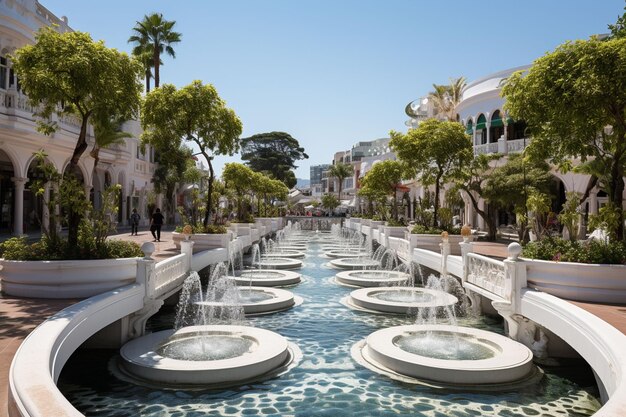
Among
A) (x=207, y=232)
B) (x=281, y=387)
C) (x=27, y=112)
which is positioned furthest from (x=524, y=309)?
(x=27, y=112)

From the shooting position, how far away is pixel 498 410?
23.2 feet

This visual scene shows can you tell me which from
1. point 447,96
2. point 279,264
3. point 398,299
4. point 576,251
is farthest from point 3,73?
point 447,96

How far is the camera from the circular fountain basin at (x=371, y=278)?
17.5 metres

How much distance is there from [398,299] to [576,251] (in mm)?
5511

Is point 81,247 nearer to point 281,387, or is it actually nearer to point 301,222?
point 281,387

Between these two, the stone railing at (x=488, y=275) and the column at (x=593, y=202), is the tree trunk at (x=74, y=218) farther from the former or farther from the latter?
the column at (x=593, y=202)

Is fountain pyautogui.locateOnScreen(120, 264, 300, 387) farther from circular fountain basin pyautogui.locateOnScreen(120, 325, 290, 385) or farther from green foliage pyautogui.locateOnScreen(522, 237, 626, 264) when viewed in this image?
green foliage pyautogui.locateOnScreen(522, 237, 626, 264)

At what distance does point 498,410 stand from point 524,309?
9.66ft

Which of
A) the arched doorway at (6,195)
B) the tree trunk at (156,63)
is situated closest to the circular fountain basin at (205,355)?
the arched doorway at (6,195)

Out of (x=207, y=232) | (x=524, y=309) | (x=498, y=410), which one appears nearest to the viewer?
(x=498, y=410)

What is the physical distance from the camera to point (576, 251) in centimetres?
1053

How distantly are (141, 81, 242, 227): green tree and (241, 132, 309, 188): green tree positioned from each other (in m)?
74.6

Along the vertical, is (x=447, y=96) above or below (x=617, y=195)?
above

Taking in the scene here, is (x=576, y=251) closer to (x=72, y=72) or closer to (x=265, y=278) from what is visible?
(x=265, y=278)
